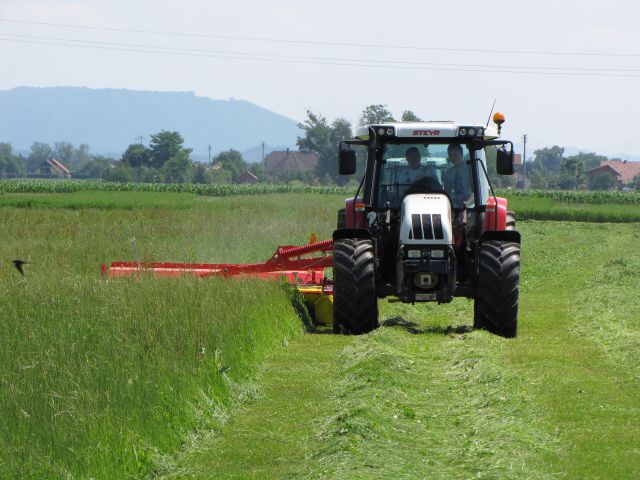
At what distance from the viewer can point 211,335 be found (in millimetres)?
9859

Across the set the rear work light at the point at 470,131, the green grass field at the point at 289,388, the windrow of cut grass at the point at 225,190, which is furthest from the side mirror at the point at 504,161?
the windrow of cut grass at the point at 225,190

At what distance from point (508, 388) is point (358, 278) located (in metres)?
3.24

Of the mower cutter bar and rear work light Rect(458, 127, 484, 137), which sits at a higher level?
rear work light Rect(458, 127, 484, 137)

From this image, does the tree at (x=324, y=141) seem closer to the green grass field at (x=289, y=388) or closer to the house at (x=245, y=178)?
the house at (x=245, y=178)

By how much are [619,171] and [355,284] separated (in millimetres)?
146748

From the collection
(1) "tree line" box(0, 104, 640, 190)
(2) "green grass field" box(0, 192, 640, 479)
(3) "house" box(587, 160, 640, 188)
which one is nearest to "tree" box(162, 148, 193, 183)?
(1) "tree line" box(0, 104, 640, 190)

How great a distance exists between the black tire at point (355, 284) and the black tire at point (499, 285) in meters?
1.16

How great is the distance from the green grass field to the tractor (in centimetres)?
49

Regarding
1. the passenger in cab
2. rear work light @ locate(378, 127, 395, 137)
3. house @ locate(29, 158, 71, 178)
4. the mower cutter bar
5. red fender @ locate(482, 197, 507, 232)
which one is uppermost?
rear work light @ locate(378, 127, 395, 137)

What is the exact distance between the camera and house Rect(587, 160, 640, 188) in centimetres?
14112

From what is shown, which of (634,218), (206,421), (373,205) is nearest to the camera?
(206,421)

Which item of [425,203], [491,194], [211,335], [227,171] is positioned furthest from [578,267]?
[227,171]

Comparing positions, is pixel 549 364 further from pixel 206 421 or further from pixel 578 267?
pixel 578 267

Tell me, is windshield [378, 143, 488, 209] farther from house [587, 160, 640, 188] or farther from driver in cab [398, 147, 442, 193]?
house [587, 160, 640, 188]
